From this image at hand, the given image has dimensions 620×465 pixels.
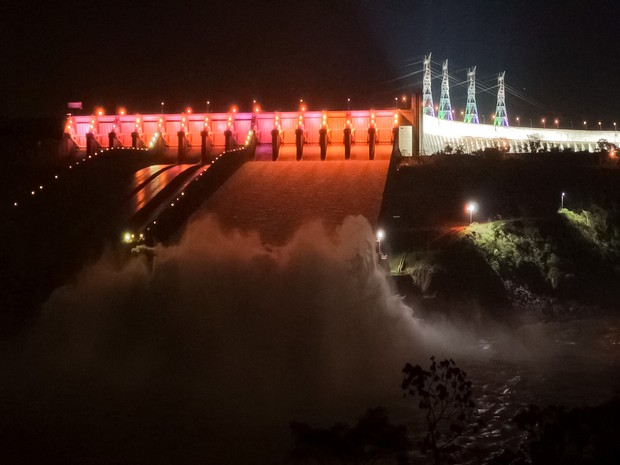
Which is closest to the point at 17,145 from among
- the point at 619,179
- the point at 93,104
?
the point at 93,104

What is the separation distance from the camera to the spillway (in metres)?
28.7

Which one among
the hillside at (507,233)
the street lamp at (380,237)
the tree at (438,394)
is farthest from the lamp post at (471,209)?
the tree at (438,394)

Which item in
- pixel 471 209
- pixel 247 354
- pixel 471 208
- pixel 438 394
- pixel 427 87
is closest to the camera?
pixel 438 394

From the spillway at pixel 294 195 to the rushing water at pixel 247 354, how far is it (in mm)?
694

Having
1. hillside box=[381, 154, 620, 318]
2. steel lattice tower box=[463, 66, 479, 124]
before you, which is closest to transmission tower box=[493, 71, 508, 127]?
steel lattice tower box=[463, 66, 479, 124]

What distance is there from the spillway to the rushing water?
0.69 metres

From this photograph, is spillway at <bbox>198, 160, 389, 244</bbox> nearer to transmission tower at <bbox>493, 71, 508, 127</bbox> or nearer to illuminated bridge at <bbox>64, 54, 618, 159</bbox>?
illuminated bridge at <bbox>64, 54, 618, 159</bbox>

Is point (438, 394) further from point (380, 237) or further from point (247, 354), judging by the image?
point (380, 237)

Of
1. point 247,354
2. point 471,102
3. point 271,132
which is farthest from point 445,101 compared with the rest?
point 247,354

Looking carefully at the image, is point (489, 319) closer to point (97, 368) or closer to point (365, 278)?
point (365, 278)

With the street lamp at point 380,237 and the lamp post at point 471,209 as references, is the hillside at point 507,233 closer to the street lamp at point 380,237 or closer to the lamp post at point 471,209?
the lamp post at point 471,209

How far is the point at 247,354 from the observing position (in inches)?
768

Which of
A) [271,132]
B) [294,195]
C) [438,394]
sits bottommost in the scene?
[438,394]

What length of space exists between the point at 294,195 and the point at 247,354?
43.4 ft
